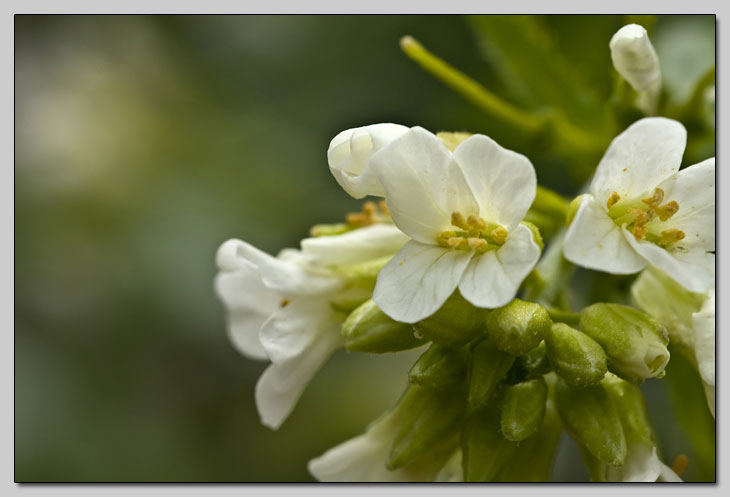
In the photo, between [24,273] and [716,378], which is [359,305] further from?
[24,273]

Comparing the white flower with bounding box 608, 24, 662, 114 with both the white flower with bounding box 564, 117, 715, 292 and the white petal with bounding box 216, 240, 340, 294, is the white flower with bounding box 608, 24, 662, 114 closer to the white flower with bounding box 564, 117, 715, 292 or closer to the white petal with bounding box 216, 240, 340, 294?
the white flower with bounding box 564, 117, 715, 292

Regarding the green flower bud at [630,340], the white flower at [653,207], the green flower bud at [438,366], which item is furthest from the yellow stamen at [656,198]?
the green flower bud at [438,366]


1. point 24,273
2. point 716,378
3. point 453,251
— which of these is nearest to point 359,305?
point 453,251

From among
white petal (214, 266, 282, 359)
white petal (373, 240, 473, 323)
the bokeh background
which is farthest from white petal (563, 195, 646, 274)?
the bokeh background

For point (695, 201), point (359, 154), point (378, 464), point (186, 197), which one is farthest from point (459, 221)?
point (186, 197)

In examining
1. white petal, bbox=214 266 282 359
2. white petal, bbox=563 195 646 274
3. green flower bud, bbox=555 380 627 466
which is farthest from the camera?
white petal, bbox=214 266 282 359

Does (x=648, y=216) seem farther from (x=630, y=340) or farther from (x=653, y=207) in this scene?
(x=630, y=340)

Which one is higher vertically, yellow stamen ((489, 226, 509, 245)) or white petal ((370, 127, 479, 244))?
white petal ((370, 127, 479, 244))
